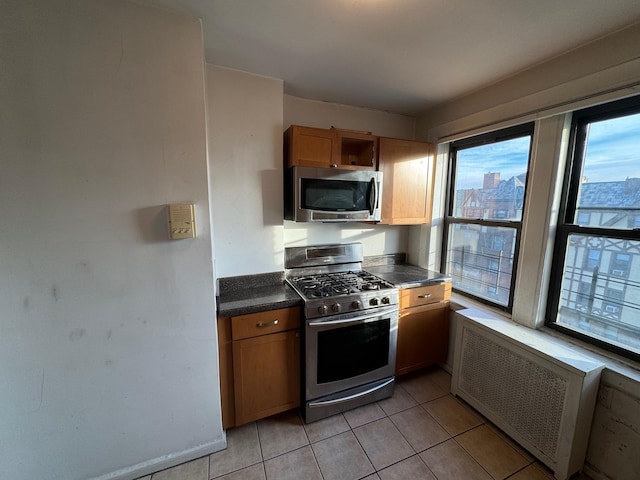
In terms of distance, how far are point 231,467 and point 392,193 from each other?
2.24m

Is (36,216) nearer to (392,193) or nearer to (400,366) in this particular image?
(392,193)

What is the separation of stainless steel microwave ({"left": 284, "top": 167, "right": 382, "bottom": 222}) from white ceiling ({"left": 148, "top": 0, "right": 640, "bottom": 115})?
2.24 feet

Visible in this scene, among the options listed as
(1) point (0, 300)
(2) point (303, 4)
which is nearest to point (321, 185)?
(2) point (303, 4)

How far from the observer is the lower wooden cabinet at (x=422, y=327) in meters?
2.09

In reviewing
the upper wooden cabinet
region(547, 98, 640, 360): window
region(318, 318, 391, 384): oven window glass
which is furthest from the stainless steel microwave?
region(547, 98, 640, 360): window

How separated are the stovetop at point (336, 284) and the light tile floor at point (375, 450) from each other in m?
0.91

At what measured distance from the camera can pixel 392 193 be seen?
226 cm

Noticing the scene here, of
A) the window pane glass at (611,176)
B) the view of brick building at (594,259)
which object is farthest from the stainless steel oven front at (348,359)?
the window pane glass at (611,176)

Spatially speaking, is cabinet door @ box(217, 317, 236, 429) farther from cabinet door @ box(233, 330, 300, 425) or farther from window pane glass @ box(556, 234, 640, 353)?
window pane glass @ box(556, 234, 640, 353)

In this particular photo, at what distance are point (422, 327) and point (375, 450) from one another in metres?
0.98

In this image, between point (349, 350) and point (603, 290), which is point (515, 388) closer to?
point (603, 290)

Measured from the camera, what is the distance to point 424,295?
214 centimetres

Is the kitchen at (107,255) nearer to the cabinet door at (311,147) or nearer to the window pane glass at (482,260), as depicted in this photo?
the cabinet door at (311,147)

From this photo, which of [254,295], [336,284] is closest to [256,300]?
[254,295]
